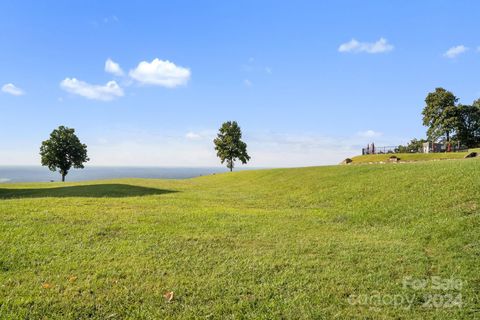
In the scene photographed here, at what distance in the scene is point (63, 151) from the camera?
156 ft

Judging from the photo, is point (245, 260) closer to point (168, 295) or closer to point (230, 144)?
point (168, 295)

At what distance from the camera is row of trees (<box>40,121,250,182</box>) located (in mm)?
46312

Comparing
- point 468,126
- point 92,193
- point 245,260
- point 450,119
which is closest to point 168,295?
point 245,260

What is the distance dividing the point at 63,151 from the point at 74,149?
1.52 m

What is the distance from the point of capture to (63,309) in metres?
4.18

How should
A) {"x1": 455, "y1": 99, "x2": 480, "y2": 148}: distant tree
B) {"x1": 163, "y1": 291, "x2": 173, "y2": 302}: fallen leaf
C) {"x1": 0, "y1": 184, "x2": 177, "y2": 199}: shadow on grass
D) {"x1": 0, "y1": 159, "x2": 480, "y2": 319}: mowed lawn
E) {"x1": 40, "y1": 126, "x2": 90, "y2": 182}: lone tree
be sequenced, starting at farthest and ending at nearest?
{"x1": 455, "y1": 99, "x2": 480, "y2": 148}: distant tree, {"x1": 40, "y1": 126, "x2": 90, "y2": 182}: lone tree, {"x1": 0, "y1": 184, "x2": 177, "y2": 199}: shadow on grass, {"x1": 163, "y1": 291, "x2": 173, "y2": 302}: fallen leaf, {"x1": 0, "y1": 159, "x2": 480, "y2": 319}: mowed lawn

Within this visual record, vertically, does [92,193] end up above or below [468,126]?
below

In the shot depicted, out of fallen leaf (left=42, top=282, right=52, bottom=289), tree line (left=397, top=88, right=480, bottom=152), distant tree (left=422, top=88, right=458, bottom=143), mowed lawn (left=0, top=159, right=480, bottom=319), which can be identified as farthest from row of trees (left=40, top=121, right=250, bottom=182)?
fallen leaf (left=42, top=282, right=52, bottom=289)

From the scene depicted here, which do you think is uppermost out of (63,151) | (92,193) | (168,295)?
(63,151)

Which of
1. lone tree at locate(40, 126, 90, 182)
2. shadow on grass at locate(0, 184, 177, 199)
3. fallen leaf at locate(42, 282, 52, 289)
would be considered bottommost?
fallen leaf at locate(42, 282, 52, 289)

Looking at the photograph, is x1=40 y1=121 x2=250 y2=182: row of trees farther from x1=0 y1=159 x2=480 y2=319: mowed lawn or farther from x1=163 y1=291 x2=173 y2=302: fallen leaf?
x1=163 y1=291 x2=173 y2=302: fallen leaf

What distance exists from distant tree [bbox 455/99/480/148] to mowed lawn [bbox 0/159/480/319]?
157 feet

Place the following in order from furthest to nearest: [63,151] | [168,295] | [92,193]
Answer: [63,151]
[92,193]
[168,295]

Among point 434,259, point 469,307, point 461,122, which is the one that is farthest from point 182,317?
point 461,122
